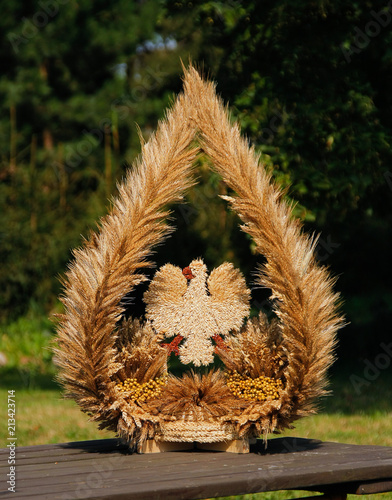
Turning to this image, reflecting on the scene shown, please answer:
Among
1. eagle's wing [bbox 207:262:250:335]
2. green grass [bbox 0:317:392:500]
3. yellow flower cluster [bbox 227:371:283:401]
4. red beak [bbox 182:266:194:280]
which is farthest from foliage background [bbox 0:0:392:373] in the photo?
yellow flower cluster [bbox 227:371:283:401]

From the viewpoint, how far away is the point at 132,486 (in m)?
2.49

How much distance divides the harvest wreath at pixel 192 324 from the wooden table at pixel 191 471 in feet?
0.55

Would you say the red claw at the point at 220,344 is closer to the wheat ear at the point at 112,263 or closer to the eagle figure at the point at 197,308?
the eagle figure at the point at 197,308

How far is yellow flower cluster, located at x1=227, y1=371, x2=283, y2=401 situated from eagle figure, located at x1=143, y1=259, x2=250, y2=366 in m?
0.18

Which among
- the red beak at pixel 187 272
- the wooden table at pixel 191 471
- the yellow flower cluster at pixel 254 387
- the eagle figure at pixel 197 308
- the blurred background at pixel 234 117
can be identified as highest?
the blurred background at pixel 234 117

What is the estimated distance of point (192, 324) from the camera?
3.45 meters

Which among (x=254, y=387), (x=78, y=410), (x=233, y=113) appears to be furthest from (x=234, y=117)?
(x=254, y=387)

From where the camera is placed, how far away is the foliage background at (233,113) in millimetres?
→ 7031

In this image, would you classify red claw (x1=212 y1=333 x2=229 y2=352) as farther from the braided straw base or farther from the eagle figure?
the braided straw base

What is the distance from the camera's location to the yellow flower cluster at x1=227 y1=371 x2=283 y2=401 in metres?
3.20

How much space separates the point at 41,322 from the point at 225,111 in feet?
30.0

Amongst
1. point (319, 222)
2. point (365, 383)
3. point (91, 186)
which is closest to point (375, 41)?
point (319, 222)

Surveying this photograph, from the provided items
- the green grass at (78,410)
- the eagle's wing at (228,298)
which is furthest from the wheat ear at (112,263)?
the green grass at (78,410)

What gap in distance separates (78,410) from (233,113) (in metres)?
3.60
